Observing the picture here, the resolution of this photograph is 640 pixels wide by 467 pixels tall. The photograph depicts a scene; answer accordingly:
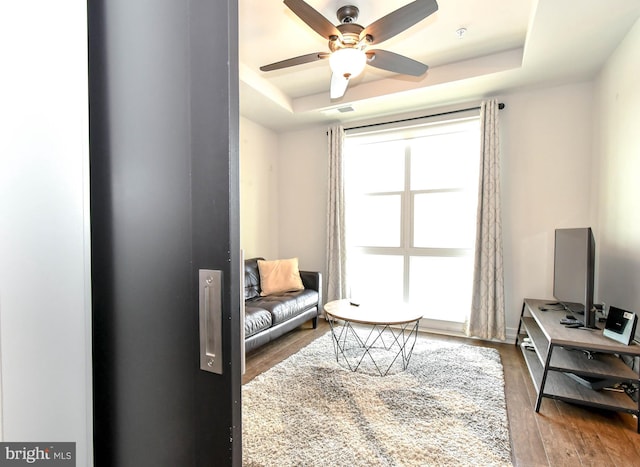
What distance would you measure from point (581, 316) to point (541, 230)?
1049 mm

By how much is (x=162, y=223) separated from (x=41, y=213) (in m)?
0.27

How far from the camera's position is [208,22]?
0.55 m

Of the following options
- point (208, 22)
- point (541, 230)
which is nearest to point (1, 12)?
point (208, 22)

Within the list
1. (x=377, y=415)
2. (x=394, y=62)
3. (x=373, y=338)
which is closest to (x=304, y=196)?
(x=373, y=338)

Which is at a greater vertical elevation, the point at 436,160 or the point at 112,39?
the point at 436,160

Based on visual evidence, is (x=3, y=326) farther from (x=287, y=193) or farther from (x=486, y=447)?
(x=287, y=193)

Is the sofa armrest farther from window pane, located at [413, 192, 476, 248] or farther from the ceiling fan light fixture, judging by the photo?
the ceiling fan light fixture

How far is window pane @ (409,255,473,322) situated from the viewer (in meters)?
3.51

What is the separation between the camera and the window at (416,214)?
11.5ft

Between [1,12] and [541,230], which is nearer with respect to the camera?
[1,12]

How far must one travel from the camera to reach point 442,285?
3635 mm

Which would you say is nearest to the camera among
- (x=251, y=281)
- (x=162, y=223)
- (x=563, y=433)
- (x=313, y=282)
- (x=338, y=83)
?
(x=162, y=223)

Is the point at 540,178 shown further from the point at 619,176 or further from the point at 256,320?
the point at 256,320

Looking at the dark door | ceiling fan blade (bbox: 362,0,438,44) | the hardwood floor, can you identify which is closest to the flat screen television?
the hardwood floor
